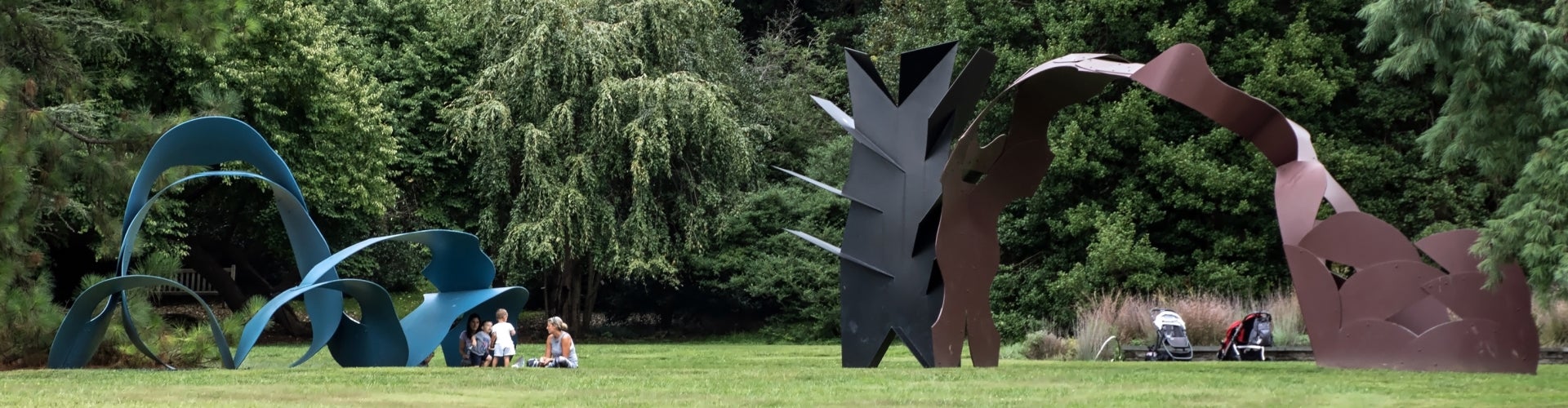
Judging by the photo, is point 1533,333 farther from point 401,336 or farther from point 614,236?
point 614,236

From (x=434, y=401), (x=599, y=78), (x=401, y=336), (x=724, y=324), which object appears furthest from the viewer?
(x=724, y=324)

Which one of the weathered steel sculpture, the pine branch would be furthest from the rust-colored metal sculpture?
the pine branch

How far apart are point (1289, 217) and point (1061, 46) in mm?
12980

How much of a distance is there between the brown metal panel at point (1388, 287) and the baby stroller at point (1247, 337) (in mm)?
4374

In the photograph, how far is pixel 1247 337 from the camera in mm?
17703

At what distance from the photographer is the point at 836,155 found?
3070 cm

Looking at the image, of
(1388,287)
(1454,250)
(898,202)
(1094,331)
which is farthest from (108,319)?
(1454,250)

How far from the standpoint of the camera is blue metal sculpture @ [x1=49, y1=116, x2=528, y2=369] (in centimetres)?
1418

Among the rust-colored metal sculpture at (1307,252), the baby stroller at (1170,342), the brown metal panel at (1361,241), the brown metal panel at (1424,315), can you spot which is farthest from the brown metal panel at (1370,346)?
the baby stroller at (1170,342)

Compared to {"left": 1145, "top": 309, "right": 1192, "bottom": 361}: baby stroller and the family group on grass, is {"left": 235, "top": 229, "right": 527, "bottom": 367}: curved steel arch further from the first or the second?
{"left": 1145, "top": 309, "right": 1192, "bottom": 361}: baby stroller

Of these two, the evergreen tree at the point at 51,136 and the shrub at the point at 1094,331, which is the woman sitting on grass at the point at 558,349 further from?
the shrub at the point at 1094,331

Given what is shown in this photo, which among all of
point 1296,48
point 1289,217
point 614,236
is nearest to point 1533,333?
point 1289,217

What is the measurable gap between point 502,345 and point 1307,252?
729 centimetres

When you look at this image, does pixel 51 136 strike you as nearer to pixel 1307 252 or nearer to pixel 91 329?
pixel 91 329
